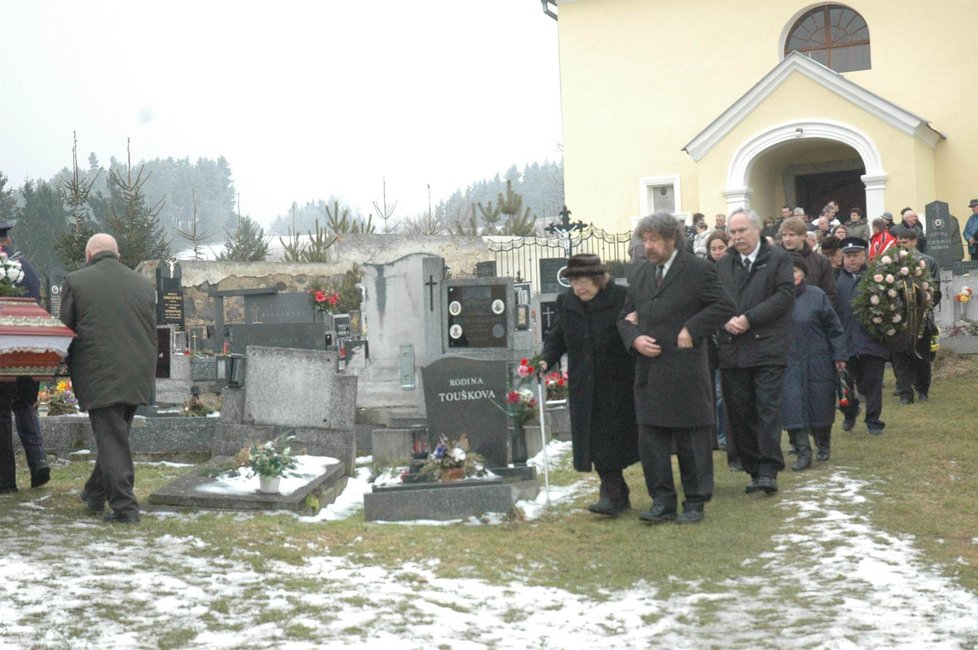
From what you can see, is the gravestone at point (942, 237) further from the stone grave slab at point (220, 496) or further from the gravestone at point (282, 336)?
the stone grave slab at point (220, 496)

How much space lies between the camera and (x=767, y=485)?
8500mm

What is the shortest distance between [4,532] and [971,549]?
Answer: 5.39 metres

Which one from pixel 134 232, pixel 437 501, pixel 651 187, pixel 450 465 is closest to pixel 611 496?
pixel 437 501

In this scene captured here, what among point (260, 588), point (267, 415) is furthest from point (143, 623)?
point (267, 415)

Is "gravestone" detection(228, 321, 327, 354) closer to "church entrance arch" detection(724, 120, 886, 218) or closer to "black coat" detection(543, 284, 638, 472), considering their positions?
"black coat" detection(543, 284, 638, 472)

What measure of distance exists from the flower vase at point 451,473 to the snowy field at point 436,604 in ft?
6.18

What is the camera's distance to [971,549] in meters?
6.81

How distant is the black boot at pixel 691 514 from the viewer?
7840mm

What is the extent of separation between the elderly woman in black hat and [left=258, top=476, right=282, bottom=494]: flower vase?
2.14m

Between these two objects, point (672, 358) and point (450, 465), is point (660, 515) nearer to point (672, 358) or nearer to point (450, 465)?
point (672, 358)

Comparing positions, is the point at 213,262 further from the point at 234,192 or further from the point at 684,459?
the point at 234,192

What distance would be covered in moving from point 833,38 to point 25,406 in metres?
21.9

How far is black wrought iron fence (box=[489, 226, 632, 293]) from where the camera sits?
26.9 metres

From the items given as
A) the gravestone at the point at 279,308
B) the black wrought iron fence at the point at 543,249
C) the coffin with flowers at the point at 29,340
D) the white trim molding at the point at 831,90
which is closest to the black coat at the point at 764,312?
the coffin with flowers at the point at 29,340
